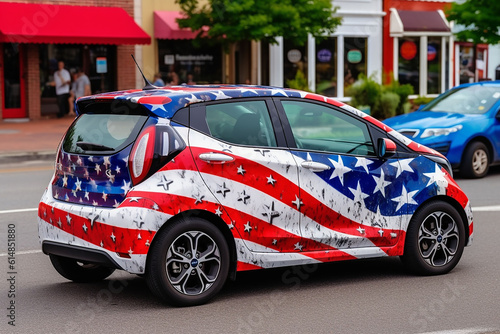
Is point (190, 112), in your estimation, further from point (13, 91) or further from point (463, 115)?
point (13, 91)

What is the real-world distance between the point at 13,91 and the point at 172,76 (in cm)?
524

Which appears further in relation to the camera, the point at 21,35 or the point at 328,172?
the point at 21,35

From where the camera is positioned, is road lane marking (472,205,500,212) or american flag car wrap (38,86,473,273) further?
road lane marking (472,205,500,212)

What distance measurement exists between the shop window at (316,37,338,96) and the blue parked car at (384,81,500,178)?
19158 millimetres

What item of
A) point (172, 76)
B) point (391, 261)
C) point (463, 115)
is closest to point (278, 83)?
point (172, 76)

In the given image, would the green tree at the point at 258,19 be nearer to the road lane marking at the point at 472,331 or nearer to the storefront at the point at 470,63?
the storefront at the point at 470,63

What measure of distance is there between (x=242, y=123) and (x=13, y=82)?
865 inches

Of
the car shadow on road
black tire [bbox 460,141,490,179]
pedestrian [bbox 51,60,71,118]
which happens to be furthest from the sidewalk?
the car shadow on road

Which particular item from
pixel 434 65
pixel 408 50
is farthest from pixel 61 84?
pixel 434 65

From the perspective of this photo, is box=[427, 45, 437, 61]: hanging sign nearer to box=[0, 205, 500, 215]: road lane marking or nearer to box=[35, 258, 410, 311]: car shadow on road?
box=[0, 205, 500, 215]: road lane marking

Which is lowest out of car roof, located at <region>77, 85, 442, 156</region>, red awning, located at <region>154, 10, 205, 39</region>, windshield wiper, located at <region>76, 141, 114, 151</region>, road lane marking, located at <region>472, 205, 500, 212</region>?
road lane marking, located at <region>472, 205, 500, 212</region>

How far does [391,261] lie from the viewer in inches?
302

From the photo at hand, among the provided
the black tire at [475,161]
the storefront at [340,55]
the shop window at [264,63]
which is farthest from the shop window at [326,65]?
the black tire at [475,161]

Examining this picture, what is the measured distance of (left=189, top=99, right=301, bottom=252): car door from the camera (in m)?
6.05
